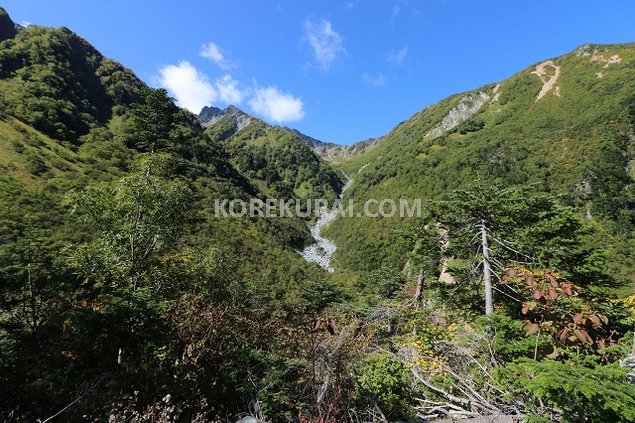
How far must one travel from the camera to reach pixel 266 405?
232 inches

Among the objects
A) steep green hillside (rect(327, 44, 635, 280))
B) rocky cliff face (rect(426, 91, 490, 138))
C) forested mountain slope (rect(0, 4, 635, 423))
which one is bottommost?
forested mountain slope (rect(0, 4, 635, 423))

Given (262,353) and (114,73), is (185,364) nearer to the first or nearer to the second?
(262,353)

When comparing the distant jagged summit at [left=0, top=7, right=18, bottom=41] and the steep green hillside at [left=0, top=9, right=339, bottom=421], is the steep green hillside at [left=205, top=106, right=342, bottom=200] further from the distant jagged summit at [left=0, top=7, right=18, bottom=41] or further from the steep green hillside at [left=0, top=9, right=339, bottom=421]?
the steep green hillside at [left=0, top=9, right=339, bottom=421]

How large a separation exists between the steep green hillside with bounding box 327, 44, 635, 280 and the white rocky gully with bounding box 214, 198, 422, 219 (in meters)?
3.56

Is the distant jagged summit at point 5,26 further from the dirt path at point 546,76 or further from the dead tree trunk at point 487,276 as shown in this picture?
the dirt path at point 546,76

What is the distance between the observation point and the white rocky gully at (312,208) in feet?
264

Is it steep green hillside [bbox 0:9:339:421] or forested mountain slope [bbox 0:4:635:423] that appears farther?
steep green hillside [bbox 0:9:339:421]

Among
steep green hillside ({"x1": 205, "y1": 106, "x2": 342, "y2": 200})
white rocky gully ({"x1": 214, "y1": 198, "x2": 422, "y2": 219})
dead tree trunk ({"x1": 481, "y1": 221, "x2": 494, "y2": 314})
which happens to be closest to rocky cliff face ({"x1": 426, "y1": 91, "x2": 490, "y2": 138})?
steep green hillside ({"x1": 205, "y1": 106, "x2": 342, "y2": 200})

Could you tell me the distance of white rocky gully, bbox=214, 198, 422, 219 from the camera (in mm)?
80500

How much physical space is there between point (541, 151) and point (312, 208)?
257 ft

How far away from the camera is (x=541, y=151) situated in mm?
74500

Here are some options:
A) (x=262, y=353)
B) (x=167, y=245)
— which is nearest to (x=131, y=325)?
(x=262, y=353)

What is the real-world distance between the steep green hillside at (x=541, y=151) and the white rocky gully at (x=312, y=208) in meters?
3.56

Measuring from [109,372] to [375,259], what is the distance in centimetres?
7400
